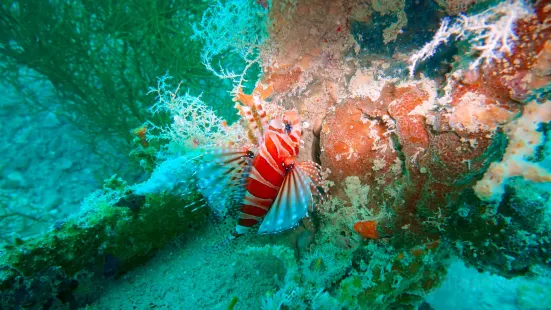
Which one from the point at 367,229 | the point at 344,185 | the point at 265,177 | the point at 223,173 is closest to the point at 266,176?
the point at 265,177

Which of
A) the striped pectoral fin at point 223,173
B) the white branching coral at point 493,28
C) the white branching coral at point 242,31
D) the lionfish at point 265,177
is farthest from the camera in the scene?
the white branching coral at point 242,31

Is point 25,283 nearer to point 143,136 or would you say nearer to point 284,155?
point 143,136

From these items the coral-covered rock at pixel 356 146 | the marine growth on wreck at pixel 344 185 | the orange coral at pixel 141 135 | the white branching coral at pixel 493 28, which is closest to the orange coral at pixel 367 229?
the marine growth on wreck at pixel 344 185

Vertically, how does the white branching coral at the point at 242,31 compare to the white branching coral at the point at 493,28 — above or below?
above

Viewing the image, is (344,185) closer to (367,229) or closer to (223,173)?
(367,229)

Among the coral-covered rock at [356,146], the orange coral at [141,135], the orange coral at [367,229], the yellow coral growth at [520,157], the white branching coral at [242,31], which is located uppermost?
the white branching coral at [242,31]

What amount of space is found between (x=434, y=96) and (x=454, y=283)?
210cm

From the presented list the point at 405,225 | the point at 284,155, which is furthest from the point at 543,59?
the point at 284,155

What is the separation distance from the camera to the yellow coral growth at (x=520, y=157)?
56.8 inches

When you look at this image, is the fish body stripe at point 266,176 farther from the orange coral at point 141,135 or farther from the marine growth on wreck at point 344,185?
the orange coral at point 141,135

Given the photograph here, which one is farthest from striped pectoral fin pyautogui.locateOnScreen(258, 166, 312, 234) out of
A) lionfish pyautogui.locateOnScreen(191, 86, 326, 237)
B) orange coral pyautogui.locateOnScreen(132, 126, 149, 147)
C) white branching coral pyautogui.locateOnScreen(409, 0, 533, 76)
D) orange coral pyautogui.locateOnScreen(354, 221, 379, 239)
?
orange coral pyautogui.locateOnScreen(132, 126, 149, 147)

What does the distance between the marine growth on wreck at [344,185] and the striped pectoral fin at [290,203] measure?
0.01m

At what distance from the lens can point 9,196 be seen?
6078mm

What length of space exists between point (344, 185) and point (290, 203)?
0.46 meters
